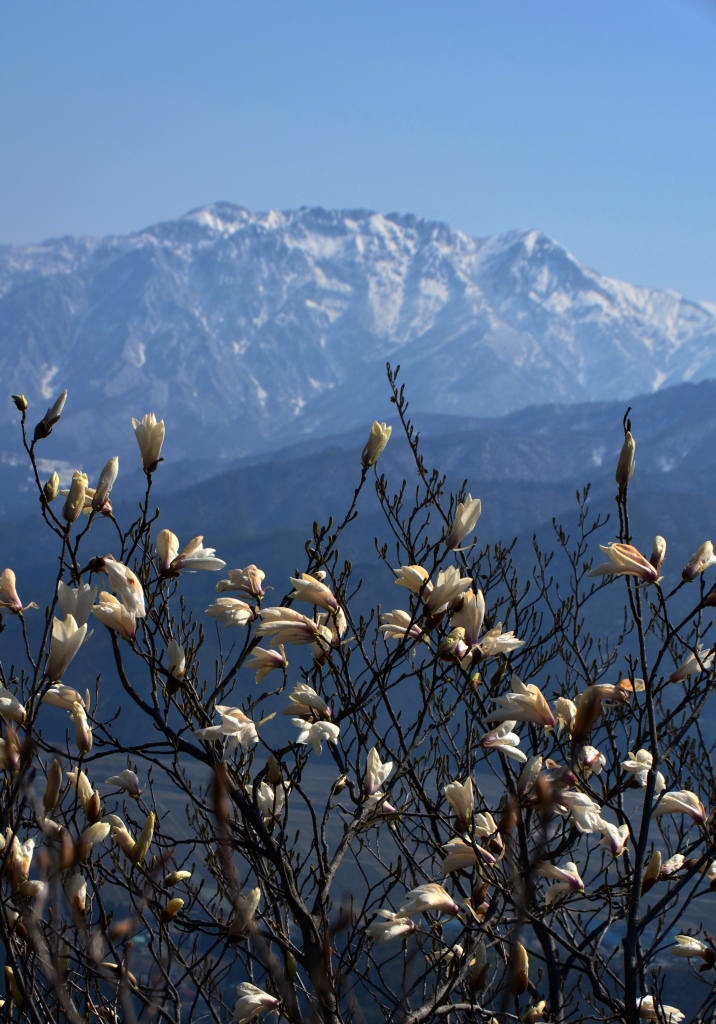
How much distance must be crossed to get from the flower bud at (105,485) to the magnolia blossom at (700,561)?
1.82 meters

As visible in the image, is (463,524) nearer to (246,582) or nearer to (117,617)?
(246,582)

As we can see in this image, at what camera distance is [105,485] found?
3.30 m

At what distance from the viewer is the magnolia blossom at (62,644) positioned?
2.68 meters

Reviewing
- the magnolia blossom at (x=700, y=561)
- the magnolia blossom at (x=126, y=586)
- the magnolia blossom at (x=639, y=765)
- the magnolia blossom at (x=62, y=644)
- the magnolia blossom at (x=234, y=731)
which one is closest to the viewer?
the magnolia blossom at (x=62, y=644)

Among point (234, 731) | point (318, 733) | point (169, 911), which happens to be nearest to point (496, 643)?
point (318, 733)

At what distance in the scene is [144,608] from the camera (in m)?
2.96

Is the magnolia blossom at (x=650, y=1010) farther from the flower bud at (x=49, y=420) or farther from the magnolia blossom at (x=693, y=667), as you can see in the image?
the flower bud at (x=49, y=420)

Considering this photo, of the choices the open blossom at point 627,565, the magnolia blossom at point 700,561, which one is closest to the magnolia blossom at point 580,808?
the open blossom at point 627,565

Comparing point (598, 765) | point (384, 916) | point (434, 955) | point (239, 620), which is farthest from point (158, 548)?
point (434, 955)

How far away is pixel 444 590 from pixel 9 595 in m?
1.33

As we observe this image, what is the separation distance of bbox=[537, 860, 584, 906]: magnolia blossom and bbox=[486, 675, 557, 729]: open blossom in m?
0.53

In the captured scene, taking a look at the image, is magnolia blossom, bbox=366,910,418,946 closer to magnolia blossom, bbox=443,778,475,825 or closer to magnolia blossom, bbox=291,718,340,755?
magnolia blossom, bbox=443,778,475,825

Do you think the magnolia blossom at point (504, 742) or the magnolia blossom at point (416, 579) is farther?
the magnolia blossom at point (416, 579)

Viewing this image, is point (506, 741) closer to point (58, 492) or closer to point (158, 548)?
point (158, 548)
